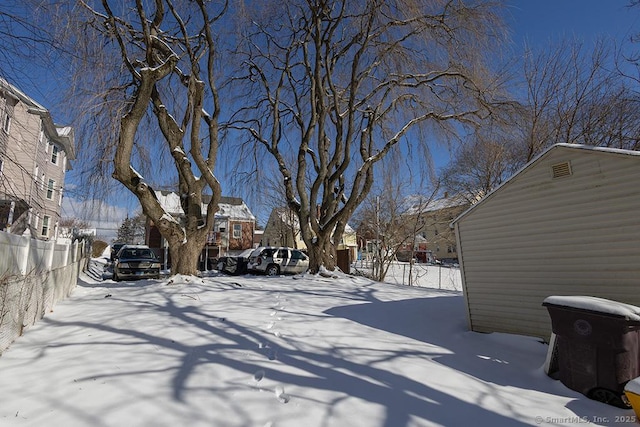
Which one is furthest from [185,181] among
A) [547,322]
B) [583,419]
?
[583,419]

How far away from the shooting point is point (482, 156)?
1827 centimetres

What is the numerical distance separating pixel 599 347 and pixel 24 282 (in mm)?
6396

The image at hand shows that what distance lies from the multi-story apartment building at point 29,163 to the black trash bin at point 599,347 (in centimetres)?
558

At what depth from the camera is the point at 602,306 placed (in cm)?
341

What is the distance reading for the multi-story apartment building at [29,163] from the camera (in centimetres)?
341

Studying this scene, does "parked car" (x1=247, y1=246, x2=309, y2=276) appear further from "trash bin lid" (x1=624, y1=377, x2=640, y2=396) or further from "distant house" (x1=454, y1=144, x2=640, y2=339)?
"trash bin lid" (x1=624, y1=377, x2=640, y2=396)

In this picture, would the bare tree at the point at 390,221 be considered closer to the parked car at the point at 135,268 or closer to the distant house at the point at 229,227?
the parked car at the point at 135,268

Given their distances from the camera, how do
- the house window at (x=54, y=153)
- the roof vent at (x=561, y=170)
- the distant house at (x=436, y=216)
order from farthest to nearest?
the house window at (x=54, y=153), the distant house at (x=436, y=216), the roof vent at (x=561, y=170)

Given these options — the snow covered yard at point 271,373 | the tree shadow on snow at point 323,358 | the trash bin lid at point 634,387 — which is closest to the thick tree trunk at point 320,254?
the tree shadow on snow at point 323,358

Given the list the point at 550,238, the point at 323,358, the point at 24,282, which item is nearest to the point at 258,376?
the point at 323,358

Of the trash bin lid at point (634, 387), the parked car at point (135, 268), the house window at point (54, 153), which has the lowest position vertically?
the trash bin lid at point (634, 387)

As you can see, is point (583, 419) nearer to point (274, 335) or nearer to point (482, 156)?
point (274, 335)

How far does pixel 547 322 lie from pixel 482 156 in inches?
598

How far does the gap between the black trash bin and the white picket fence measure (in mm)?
5858
